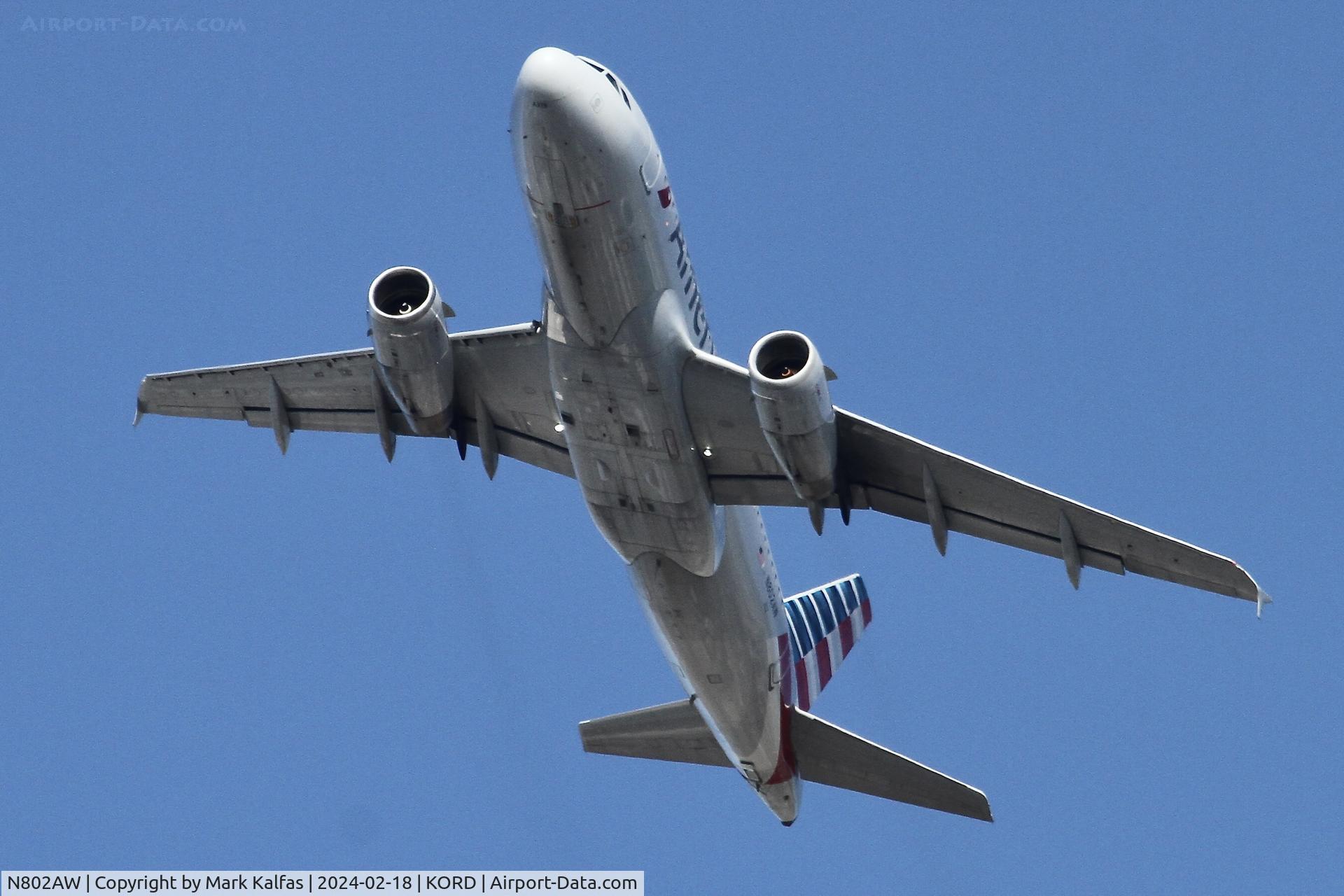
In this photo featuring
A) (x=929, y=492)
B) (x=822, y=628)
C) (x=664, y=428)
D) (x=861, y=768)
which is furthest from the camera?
(x=822, y=628)

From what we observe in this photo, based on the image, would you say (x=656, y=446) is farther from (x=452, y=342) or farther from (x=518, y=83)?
(x=518, y=83)

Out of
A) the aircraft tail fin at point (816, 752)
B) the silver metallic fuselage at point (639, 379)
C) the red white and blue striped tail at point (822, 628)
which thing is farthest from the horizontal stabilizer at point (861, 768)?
the silver metallic fuselage at point (639, 379)

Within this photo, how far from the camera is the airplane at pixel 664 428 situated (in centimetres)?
2623

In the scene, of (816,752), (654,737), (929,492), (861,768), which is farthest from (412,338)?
(861,768)

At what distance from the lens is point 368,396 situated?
104 feet

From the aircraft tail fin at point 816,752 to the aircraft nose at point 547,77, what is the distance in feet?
42.3

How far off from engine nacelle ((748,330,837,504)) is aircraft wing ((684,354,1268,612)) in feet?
3.74

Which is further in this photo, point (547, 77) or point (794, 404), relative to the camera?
point (794, 404)

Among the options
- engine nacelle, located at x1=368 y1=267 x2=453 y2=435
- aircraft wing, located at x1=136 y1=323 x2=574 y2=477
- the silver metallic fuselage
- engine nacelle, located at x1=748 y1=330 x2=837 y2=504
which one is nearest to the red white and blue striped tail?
the silver metallic fuselage

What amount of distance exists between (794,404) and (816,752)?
9885mm

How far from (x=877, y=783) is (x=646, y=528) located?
299 inches

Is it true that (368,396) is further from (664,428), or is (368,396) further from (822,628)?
(822,628)

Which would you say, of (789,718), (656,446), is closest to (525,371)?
(656,446)

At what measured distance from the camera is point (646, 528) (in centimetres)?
2950
